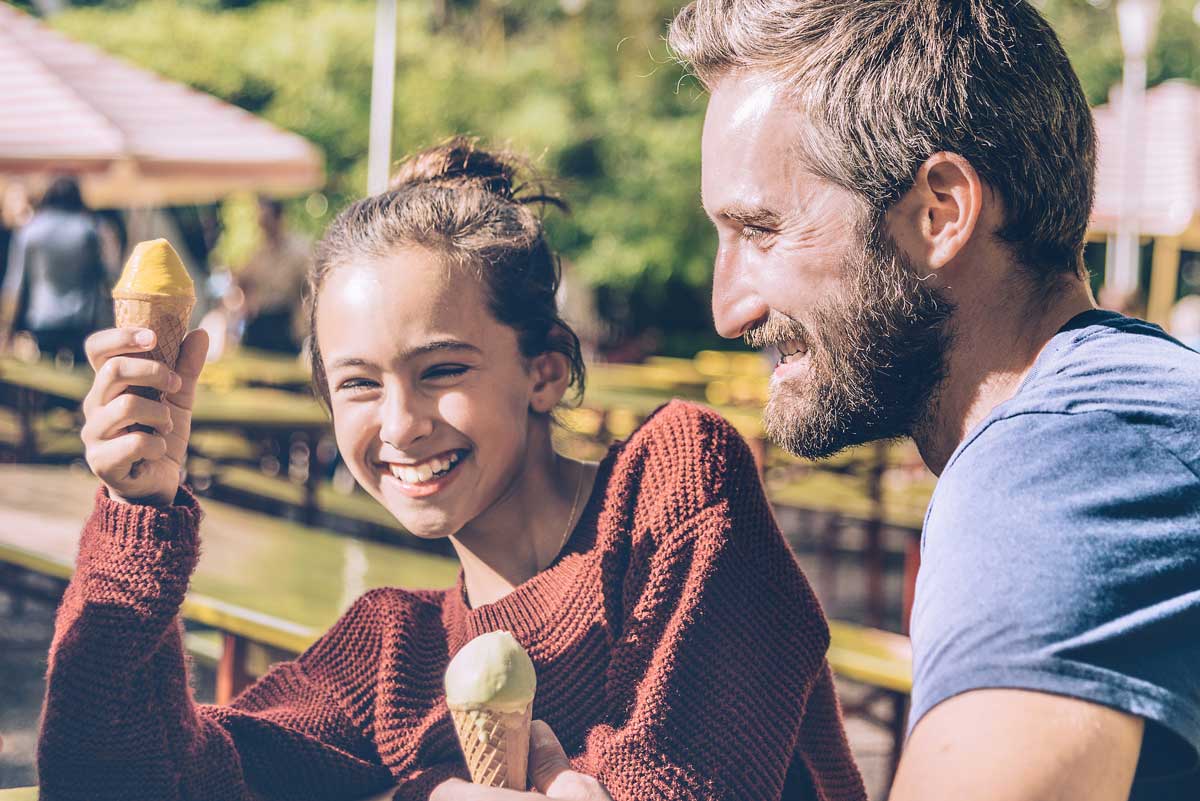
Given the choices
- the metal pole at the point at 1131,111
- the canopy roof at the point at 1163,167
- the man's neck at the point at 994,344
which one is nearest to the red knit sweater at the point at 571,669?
the man's neck at the point at 994,344

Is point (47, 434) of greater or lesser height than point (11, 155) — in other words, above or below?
below

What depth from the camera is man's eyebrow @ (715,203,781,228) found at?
159 cm

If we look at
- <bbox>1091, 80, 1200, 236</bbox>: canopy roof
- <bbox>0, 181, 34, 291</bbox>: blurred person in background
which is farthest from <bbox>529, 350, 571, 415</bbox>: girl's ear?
<bbox>1091, 80, 1200, 236</bbox>: canopy roof

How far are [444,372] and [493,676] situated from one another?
534 millimetres

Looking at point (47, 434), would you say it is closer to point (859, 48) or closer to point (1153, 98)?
point (859, 48)

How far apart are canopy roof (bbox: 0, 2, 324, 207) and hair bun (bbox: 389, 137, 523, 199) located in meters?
5.45

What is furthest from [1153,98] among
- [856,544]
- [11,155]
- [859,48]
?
[859,48]

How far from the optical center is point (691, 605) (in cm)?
172

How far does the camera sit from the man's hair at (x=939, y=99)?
1.48 metres

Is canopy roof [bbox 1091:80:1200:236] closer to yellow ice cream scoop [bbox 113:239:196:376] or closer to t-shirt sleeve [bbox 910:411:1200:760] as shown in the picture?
yellow ice cream scoop [bbox 113:239:196:376]

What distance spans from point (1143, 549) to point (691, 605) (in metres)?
0.70

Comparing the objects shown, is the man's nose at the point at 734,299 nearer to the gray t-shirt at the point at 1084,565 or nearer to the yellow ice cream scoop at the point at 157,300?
the gray t-shirt at the point at 1084,565

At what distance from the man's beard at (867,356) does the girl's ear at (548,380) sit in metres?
0.44

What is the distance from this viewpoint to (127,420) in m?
1.64
